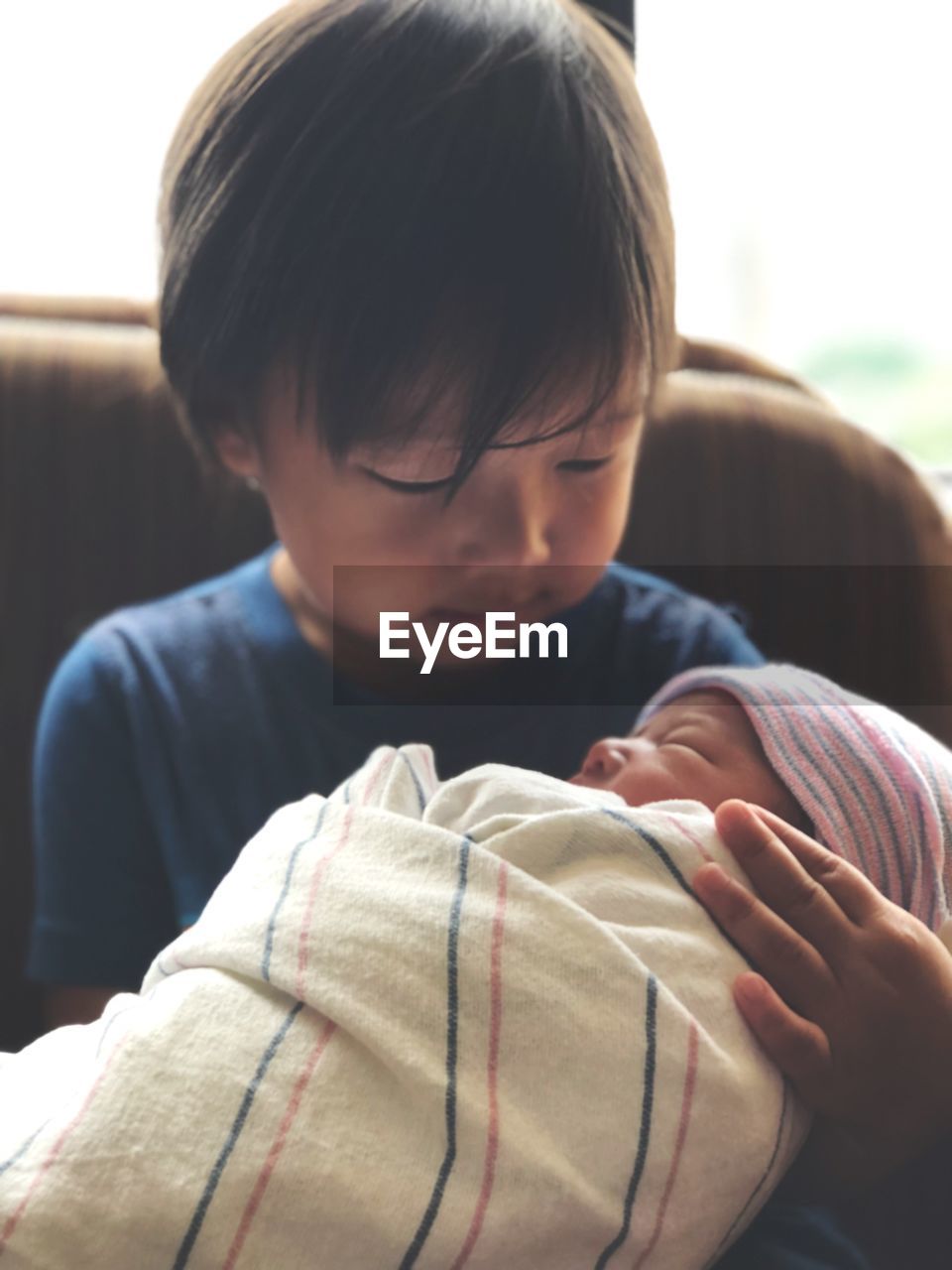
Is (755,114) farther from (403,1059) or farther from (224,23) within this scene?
(403,1059)

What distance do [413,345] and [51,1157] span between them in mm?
238

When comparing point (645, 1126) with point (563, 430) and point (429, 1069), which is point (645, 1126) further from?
point (563, 430)

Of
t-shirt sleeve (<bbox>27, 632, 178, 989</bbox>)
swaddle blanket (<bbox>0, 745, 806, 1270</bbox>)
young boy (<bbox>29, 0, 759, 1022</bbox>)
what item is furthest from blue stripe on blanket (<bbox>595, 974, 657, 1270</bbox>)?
t-shirt sleeve (<bbox>27, 632, 178, 989</bbox>)

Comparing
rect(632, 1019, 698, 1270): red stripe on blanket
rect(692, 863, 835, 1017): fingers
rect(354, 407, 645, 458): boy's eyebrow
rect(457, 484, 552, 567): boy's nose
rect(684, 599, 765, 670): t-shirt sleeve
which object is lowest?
rect(632, 1019, 698, 1270): red stripe on blanket

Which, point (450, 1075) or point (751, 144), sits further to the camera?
point (751, 144)

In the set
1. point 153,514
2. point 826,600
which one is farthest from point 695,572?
point 153,514

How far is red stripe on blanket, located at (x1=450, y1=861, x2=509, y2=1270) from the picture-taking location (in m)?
0.30

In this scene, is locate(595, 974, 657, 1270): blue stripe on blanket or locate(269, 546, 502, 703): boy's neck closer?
locate(595, 974, 657, 1270): blue stripe on blanket

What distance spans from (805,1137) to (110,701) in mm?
325

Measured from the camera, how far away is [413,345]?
369 mm

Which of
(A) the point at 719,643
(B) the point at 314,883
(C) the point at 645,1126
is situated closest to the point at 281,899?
(B) the point at 314,883

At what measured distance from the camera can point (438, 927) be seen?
32 cm

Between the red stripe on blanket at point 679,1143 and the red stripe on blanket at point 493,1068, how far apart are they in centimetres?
5

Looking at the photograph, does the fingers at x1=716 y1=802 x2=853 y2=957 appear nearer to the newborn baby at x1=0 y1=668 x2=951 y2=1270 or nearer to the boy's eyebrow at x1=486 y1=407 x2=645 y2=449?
the newborn baby at x1=0 y1=668 x2=951 y2=1270
